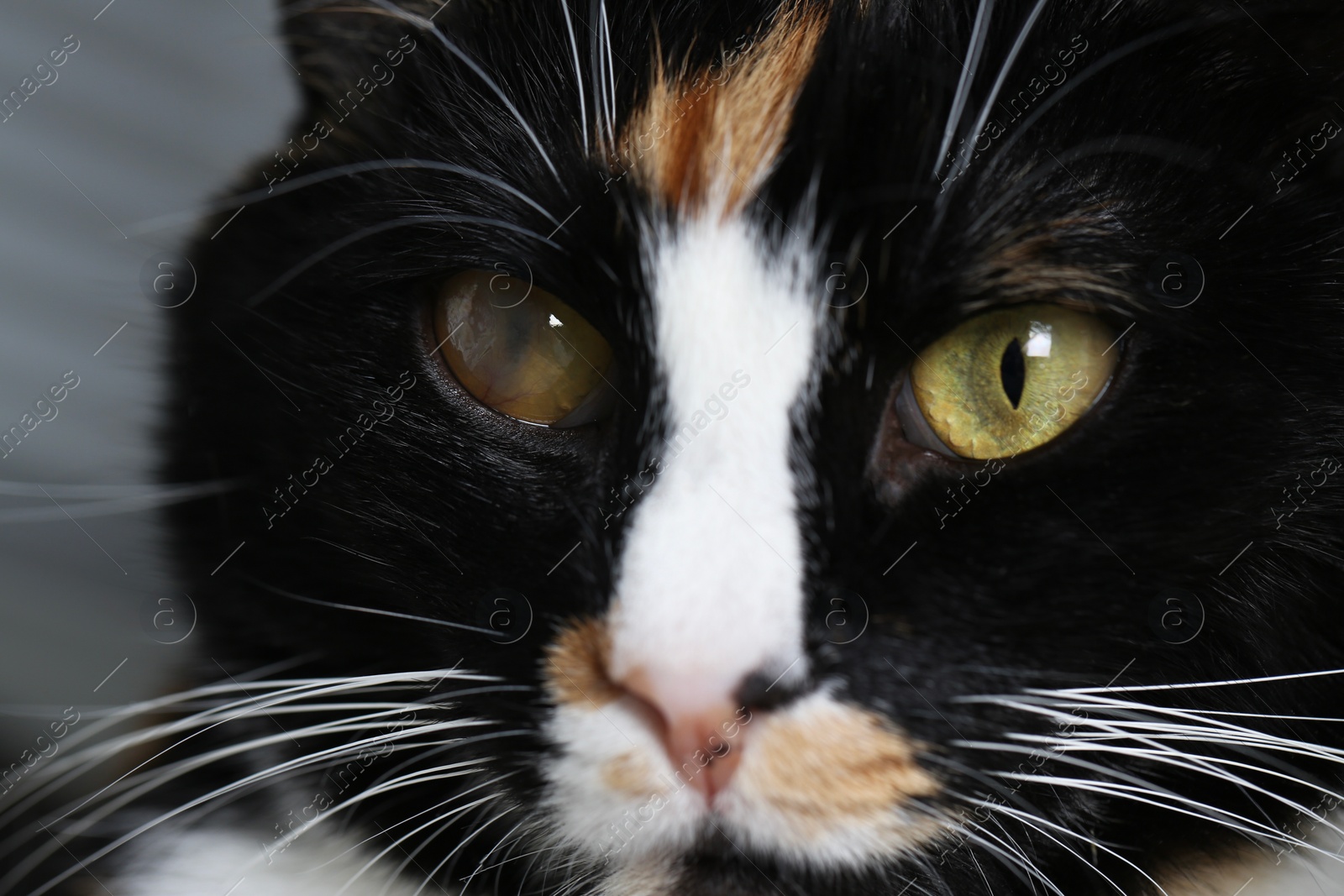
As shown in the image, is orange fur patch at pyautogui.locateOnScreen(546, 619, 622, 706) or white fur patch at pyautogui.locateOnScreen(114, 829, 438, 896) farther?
white fur patch at pyautogui.locateOnScreen(114, 829, 438, 896)

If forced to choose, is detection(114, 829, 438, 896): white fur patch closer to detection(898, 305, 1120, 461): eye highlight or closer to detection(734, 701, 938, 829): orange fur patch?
detection(734, 701, 938, 829): orange fur patch

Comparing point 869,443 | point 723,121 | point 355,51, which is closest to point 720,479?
point 869,443

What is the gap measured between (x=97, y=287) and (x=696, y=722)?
65cm

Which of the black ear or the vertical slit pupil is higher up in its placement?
the black ear

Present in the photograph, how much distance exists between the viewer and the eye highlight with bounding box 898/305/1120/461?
1.83 ft

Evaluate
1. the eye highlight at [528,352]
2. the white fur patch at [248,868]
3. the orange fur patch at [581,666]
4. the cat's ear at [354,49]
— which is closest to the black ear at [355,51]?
the cat's ear at [354,49]

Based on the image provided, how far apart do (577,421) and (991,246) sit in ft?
0.81

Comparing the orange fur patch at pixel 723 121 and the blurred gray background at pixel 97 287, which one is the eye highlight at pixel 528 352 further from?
the blurred gray background at pixel 97 287

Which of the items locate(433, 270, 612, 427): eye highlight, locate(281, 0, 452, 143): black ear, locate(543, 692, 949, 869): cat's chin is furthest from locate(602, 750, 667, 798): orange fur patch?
locate(281, 0, 452, 143): black ear

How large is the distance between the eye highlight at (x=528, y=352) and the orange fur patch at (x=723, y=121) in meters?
0.09

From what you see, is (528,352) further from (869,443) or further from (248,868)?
(248,868)

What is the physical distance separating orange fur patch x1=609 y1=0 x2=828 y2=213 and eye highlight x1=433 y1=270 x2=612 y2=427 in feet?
0.31

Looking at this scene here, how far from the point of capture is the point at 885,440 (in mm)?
579

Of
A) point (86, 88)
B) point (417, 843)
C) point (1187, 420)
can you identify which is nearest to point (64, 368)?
point (86, 88)
